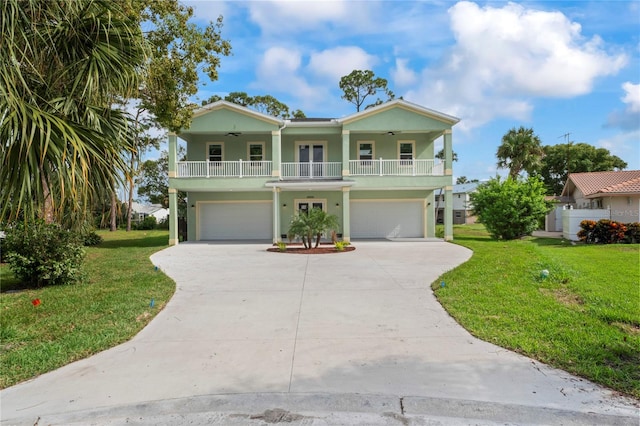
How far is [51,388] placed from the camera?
3887 mm

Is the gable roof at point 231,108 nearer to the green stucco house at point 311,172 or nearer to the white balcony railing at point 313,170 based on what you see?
the green stucco house at point 311,172

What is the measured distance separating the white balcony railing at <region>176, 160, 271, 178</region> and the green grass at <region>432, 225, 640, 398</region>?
42.5 ft

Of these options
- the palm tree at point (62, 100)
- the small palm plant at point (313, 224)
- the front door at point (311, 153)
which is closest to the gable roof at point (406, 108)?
the front door at point (311, 153)

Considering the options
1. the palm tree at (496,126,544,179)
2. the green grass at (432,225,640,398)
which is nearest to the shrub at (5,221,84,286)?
the green grass at (432,225,640,398)

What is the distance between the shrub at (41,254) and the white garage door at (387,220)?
15.5m

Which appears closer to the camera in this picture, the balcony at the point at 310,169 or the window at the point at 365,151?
the balcony at the point at 310,169

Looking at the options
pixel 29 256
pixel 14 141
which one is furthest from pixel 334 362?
pixel 29 256

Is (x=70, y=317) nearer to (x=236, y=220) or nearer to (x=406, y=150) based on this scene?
(x=236, y=220)

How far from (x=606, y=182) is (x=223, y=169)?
26.5m

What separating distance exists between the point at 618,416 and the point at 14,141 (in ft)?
21.2

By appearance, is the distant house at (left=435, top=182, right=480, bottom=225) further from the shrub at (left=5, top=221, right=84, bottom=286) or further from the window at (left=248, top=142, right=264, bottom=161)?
the shrub at (left=5, top=221, right=84, bottom=286)

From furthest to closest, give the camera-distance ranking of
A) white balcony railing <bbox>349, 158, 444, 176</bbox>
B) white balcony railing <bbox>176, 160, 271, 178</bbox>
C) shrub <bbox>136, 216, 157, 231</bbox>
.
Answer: shrub <bbox>136, 216, 157, 231</bbox> < white balcony railing <bbox>349, 158, 444, 176</bbox> < white balcony railing <bbox>176, 160, 271, 178</bbox>

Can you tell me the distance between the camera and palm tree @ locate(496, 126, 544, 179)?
1313 inches

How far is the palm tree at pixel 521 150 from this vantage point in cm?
3334
